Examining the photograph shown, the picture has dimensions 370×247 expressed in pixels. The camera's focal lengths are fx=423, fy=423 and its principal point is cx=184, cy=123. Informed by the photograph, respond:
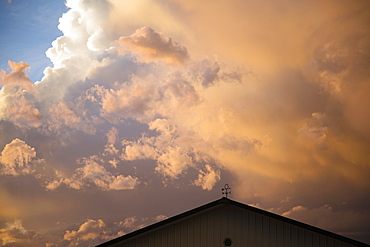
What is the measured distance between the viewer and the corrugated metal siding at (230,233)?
1771 cm

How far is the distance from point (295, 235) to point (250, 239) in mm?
1886

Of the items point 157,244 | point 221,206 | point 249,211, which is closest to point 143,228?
point 157,244

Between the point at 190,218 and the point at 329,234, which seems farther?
the point at 190,218

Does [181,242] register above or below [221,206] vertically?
below

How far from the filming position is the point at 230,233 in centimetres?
1816

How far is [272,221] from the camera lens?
712 inches

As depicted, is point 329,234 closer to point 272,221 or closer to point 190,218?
point 272,221

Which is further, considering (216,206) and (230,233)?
(216,206)

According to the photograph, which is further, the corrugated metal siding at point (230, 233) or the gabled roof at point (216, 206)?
the corrugated metal siding at point (230, 233)

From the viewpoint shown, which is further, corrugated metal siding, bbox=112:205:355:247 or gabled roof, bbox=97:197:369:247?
corrugated metal siding, bbox=112:205:355:247

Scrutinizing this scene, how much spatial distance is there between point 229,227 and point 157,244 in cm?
328

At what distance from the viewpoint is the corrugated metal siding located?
58.1 feet

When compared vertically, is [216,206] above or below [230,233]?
above

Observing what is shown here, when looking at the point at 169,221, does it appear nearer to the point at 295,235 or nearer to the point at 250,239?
the point at 250,239
